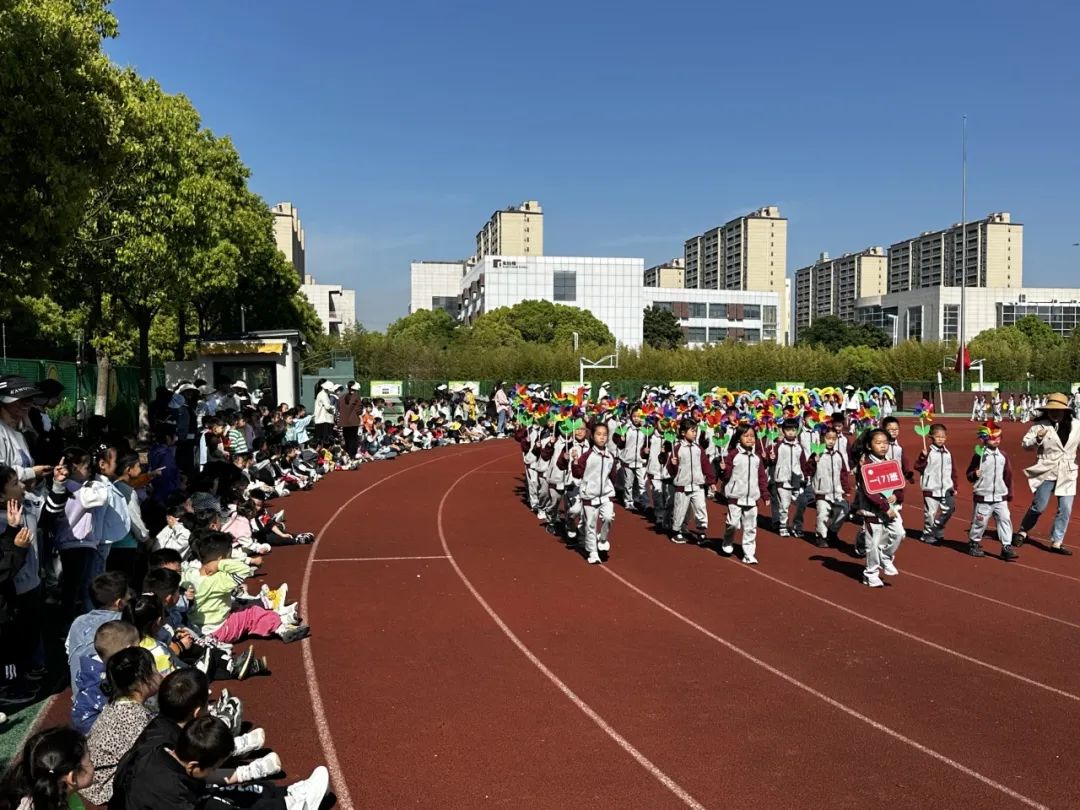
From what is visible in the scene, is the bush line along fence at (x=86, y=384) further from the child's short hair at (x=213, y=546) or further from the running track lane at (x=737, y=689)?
the running track lane at (x=737, y=689)

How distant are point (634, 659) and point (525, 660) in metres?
0.93

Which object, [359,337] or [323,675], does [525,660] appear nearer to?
[323,675]

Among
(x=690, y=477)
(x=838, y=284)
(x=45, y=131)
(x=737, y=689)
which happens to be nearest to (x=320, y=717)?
(x=737, y=689)

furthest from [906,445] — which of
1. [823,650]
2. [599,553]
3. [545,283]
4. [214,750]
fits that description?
[545,283]

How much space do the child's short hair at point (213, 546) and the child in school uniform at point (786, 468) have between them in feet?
27.1

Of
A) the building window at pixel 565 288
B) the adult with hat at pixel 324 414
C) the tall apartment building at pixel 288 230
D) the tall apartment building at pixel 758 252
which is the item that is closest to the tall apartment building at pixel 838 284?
the tall apartment building at pixel 758 252

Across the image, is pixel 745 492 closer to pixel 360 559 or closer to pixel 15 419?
pixel 360 559

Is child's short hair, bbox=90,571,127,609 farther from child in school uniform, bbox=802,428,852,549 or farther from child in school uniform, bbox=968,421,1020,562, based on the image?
child in school uniform, bbox=968,421,1020,562

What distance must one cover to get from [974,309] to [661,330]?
50.0 meters

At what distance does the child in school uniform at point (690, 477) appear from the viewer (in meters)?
11.8

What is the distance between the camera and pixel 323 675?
687cm

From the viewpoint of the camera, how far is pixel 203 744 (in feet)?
12.8

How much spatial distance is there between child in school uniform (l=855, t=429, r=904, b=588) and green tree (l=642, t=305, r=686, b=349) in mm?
84461

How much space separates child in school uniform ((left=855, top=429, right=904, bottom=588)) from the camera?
9.74 meters
